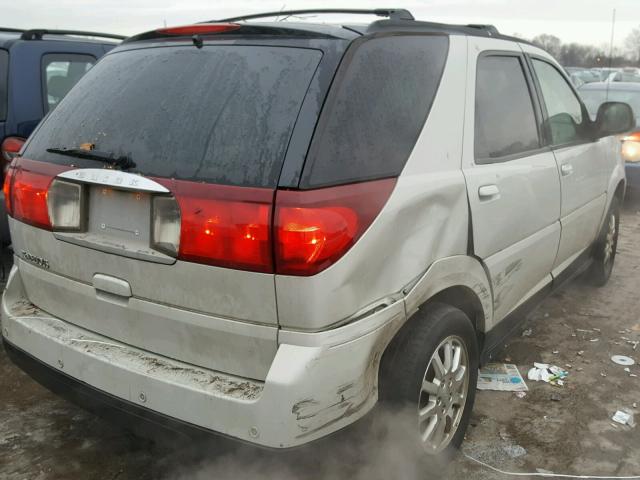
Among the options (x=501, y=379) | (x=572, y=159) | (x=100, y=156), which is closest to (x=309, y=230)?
(x=100, y=156)

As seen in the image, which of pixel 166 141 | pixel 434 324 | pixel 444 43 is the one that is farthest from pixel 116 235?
pixel 444 43

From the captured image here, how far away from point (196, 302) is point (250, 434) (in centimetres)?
45

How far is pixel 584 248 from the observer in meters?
4.34

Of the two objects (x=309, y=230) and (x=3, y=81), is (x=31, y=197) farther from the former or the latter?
(x=3, y=81)

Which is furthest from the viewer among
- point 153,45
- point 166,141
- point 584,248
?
point 584,248

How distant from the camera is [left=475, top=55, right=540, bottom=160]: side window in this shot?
2785 mm

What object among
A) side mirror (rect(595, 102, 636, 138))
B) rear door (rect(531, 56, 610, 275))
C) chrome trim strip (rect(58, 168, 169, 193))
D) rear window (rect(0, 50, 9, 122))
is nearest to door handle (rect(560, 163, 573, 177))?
rear door (rect(531, 56, 610, 275))

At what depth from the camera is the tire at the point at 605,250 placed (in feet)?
15.6

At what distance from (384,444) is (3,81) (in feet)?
13.6

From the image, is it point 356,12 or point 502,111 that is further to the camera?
point 502,111

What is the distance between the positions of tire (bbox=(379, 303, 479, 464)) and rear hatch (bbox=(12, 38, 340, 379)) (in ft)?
1.75

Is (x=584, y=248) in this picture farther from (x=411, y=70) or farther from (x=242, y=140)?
(x=242, y=140)

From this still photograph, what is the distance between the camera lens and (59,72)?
17.3 ft

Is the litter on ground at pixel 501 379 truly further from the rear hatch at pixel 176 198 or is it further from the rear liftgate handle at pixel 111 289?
the rear liftgate handle at pixel 111 289
